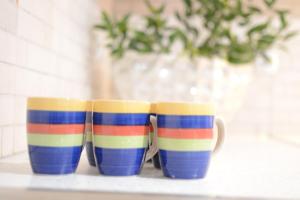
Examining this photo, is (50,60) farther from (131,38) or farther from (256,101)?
(256,101)

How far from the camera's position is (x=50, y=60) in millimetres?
978

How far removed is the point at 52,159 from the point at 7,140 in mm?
224

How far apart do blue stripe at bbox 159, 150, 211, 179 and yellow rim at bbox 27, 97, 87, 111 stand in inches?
4.9

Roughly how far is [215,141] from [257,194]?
153 millimetres

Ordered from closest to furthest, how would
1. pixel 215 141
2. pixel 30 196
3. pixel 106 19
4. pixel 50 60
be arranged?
pixel 30 196
pixel 215 141
pixel 50 60
pixel 106 19

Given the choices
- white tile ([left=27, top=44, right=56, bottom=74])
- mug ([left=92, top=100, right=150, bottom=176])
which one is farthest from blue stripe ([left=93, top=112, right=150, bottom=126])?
white tile ([left=27, top=44, right=56, bottom=74])

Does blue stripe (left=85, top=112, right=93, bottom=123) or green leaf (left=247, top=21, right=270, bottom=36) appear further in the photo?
green leaf (left=247, top=21, right=270, bottom=36)

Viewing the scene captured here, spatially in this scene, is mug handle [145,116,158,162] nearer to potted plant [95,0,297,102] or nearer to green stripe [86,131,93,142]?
green stripe [86,131,93,142]

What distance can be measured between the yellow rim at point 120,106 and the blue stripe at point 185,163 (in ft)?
0.21

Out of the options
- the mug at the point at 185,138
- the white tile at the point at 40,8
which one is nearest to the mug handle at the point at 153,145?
the mug at the point at 185,138

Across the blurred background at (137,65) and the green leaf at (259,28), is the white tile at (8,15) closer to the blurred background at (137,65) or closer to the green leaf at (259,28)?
the blurred background at (137,65)

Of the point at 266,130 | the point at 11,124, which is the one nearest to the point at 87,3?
the point at 11,124

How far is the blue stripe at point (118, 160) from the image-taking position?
0.56m

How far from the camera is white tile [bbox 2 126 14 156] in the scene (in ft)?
2.41
